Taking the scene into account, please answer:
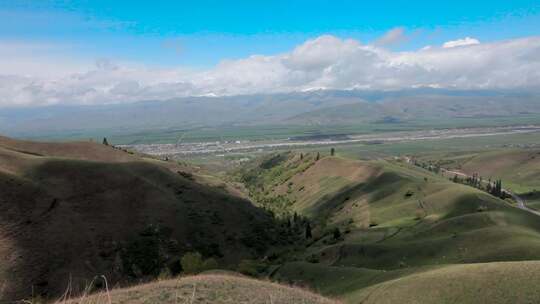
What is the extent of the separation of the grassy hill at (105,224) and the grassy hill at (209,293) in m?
35.8

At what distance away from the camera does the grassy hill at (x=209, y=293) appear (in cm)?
2650

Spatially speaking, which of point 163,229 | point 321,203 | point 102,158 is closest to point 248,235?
point 163,229

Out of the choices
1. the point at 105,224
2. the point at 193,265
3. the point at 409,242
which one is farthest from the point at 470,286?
the point at 105,224

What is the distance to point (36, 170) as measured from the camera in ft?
309

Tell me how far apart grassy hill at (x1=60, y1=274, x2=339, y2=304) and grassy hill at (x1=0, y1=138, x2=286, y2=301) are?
35.8 meters

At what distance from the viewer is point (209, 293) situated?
28.6 meters

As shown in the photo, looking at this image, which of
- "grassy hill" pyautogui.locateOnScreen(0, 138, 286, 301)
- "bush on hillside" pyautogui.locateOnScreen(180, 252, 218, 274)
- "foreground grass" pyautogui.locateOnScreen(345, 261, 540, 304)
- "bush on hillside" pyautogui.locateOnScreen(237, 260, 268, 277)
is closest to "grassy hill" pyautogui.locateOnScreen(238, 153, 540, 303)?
"foreground grass" pyautogui.locateOnScreen(345, 261, 540, 304)

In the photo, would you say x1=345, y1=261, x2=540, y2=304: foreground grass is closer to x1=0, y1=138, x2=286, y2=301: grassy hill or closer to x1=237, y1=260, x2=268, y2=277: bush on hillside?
x1=237, y1=260, x2=268, y2=277: bush on hillside

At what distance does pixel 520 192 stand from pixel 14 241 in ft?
620

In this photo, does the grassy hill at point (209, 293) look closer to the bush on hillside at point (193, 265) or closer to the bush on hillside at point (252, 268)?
the bush on hillside at point (193, 265)

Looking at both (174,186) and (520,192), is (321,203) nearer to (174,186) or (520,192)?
(174,186)

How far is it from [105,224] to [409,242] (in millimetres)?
60196

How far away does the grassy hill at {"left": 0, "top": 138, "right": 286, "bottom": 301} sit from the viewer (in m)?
67.2

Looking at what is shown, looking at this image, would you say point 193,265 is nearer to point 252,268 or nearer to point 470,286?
point 252,268
